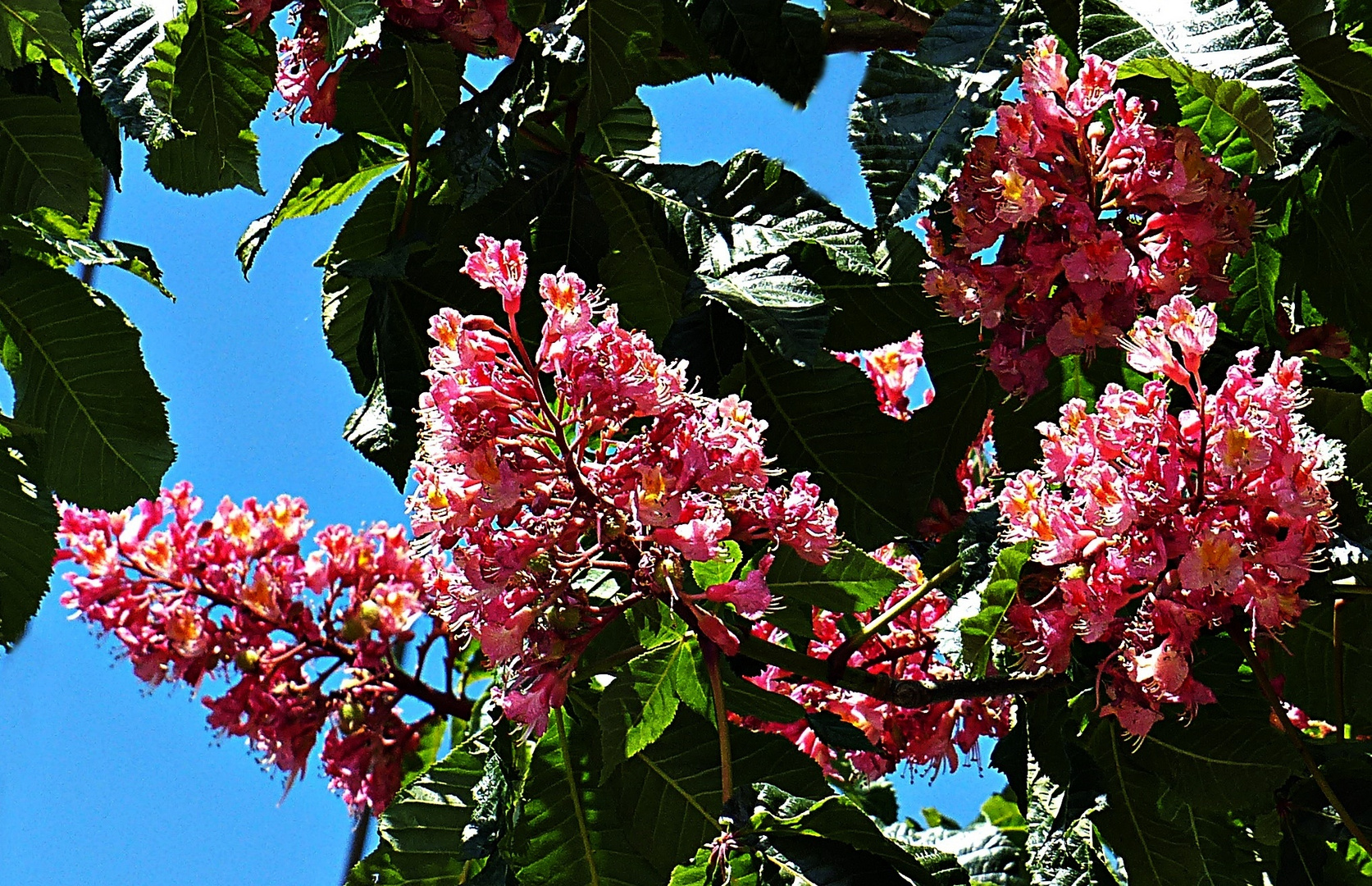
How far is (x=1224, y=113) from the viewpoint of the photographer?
1.23m

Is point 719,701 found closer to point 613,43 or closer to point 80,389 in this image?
point 613,43

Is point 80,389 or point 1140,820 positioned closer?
point 1140,820

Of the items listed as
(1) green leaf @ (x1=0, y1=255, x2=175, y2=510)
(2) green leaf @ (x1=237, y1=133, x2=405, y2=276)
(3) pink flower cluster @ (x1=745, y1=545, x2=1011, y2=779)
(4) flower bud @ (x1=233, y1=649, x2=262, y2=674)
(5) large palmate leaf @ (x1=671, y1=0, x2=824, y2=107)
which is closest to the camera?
(5) large palmate leaf @ (x1=671, y1=0, x2=824, y2=107)

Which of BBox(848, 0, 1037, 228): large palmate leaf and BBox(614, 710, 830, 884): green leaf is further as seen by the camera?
BBox(614, 710, 830, 884): green leaf

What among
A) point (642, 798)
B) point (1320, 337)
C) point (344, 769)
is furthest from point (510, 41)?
point (344, 769)

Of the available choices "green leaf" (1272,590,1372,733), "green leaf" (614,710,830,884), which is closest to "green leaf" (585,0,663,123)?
"green leaf" (614,710,830,884)

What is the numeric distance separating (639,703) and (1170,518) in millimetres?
534

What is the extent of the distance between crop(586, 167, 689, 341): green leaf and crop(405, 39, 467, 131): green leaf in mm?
201

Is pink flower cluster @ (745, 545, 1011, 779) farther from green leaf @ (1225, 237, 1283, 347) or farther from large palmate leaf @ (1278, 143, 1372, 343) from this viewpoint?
large palmate leaf @ (1278, 143, 1372, 343)

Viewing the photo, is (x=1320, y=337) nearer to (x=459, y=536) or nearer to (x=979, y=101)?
(x=979, y=101)

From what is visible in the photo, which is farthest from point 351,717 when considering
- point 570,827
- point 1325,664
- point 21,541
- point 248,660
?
point 1325,664

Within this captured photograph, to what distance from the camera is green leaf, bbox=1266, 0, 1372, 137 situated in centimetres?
123

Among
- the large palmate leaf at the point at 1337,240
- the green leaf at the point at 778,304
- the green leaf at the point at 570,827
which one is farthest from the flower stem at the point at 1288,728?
the green leaf at the point at 570,827

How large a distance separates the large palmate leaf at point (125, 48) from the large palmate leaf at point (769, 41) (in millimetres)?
616
